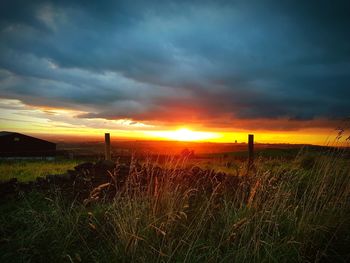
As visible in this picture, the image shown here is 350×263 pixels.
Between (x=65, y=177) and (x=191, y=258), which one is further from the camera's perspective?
(x=65, y=177)

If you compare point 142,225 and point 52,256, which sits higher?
point 142,225

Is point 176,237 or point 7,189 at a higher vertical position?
point 7,189

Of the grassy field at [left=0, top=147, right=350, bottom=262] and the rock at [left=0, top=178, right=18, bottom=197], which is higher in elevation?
the rock at [left=0, top=178, right=18, bottom=197]

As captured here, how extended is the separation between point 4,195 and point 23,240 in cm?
378

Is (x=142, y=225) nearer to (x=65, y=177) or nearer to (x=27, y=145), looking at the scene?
(x=65, y=177)

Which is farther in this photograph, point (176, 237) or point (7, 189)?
point (7, 189)

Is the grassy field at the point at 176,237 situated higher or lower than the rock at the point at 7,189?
lower

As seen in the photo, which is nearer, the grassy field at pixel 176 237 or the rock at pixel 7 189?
the grassy field at pixel 176 237

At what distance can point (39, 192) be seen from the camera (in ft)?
29.3

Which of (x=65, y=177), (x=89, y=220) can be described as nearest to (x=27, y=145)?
(x=65, y=177)

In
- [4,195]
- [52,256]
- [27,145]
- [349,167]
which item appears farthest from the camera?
[27,145]

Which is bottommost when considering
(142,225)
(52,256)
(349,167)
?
(52,256)

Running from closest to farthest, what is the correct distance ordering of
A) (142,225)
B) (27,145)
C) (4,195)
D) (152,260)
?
(152,260) → (142,225) → (4,195) → (27,145)

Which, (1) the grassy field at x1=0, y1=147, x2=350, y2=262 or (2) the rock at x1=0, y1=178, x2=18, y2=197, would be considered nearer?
(1) the grassy field at x1=0, y1=147, x2=350, y2=262
